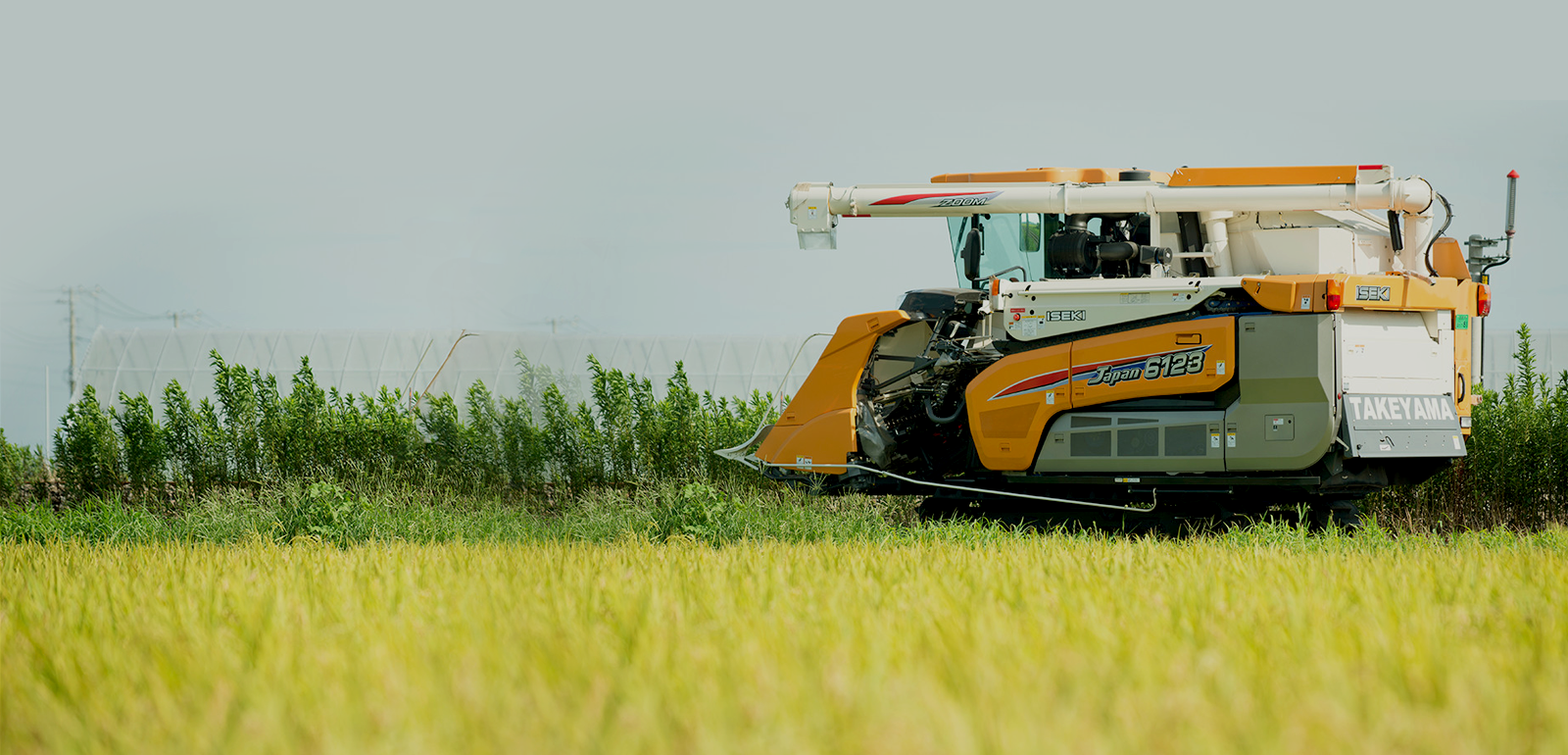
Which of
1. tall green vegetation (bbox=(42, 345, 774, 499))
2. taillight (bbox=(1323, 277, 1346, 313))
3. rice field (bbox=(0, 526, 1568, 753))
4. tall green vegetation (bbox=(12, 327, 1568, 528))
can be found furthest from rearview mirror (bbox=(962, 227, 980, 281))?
rice field (bbox=(0, 526, 1568, 753))

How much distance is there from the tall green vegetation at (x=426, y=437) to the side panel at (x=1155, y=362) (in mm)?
3938

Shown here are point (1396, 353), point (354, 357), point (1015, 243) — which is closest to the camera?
point (1396, 353)

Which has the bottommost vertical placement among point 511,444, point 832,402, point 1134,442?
point 511,444

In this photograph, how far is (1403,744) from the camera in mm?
2254

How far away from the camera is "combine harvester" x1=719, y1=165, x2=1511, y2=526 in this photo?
775 centimetres

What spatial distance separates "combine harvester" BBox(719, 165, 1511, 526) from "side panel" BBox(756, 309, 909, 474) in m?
0.02

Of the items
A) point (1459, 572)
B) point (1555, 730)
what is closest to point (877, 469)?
point (1459, 572)

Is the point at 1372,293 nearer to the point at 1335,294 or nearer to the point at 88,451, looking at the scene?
the point at 1335,294

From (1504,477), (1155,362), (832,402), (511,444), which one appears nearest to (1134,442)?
A: (1155,362)

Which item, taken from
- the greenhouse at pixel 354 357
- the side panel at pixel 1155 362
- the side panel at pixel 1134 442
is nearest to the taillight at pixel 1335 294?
the side panel at pixel 1155 362

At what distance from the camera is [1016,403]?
868 centimetres

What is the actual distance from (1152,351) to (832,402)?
260 centimetres

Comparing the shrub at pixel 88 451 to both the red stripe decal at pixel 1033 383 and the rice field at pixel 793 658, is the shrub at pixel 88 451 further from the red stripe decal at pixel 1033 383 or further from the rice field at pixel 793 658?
the red stripe decal at pixel 1033 383

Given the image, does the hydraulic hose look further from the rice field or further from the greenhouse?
the greenhouse
